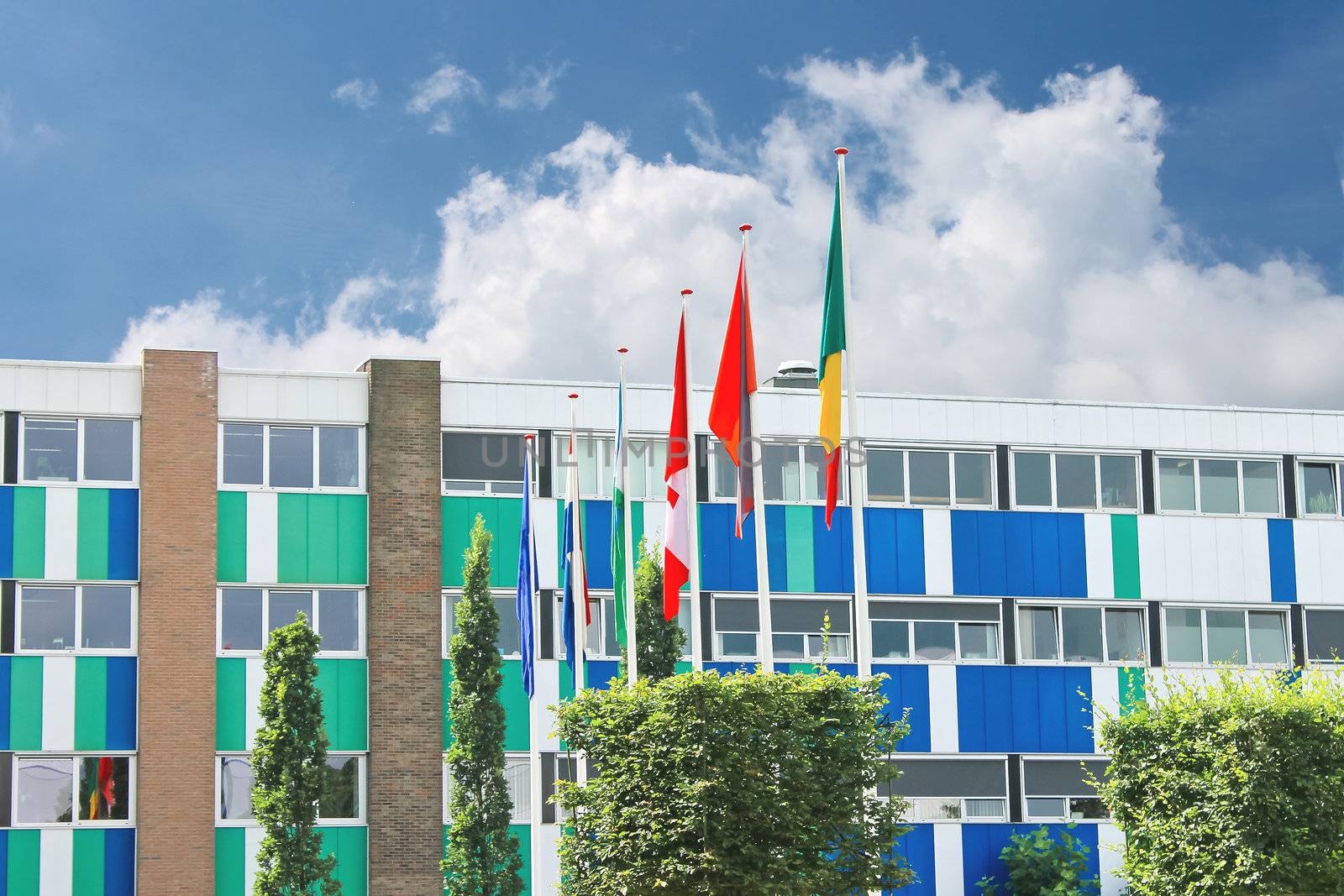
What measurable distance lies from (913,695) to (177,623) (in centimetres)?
1500

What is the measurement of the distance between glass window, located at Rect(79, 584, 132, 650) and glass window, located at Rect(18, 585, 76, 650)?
7.9 inches

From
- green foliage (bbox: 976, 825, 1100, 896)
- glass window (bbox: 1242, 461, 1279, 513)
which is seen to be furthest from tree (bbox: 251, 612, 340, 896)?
glass window (bbox: 1242, 461, 1279, 513)

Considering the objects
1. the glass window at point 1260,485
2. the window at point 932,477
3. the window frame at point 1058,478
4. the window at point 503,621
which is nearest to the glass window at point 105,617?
the window at point 503,621

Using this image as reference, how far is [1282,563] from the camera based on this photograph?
4100 cm

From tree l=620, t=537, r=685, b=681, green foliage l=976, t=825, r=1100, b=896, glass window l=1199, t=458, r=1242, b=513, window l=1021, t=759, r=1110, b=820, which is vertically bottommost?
green foliage l=976, t=825, r=1100, b=896

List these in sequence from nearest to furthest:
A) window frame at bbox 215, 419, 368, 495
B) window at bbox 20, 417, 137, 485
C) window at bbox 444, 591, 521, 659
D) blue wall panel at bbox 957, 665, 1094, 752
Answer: window at bbox 20, 417, 137, 485
window frame at bbox 215, 419, 368, 495
window at bbox 444, 591, 521, 659
blue wall panel at bbox 957, 665, 1094, 752

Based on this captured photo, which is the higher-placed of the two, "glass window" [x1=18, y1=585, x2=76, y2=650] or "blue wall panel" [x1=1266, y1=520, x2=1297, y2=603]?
"blue wall panel" [x1=1266, y1=520, x2=1297, y2=603]

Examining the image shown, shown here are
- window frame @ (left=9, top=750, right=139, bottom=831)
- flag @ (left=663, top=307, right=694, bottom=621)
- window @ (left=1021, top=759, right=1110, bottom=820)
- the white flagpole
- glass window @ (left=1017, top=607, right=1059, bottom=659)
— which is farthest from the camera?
glass window @ (left=1017, top=607, right=1059, bottom=659)

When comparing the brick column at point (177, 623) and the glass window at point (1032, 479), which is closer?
the brick column at point (177, 623)

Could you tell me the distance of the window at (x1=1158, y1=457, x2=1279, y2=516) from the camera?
134 ft

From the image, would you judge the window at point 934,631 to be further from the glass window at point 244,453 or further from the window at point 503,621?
the glass window at point 244,453

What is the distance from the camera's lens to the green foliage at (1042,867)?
123 ft

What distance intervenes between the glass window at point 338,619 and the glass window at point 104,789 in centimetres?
438

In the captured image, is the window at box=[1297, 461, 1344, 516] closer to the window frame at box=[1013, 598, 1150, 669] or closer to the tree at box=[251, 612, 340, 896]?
the window frame at box=[1013, 598, 1150, 669]
